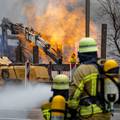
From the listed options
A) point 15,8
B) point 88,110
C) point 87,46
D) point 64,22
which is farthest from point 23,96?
point 15,8

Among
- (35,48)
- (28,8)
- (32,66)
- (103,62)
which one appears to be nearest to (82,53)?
(103,62)

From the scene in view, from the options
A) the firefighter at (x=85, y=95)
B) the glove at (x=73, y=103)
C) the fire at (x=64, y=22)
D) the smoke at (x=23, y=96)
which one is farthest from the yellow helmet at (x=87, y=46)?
the fire at (x=64, y=22)

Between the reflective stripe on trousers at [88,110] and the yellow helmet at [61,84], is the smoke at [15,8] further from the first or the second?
the reflective stripe on trousers at [88,110]

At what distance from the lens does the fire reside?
3856 centimetres

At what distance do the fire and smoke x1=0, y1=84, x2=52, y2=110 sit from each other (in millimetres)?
16168

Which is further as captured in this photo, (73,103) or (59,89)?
(59,89)

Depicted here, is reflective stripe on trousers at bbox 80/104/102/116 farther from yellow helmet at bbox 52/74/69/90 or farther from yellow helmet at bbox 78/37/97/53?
yellow helmet at bbox 78/37/97/53

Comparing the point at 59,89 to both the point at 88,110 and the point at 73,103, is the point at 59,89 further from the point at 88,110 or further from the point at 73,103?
the point at 88,110

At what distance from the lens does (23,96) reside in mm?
20500

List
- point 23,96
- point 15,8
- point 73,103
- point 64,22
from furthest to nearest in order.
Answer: point 15,8 < point 64,22 < point 23,96 < point 73,103

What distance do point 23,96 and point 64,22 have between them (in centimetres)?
2022

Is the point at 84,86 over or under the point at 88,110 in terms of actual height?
over

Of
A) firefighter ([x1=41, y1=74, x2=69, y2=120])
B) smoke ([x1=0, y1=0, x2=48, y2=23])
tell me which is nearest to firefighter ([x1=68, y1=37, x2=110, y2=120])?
firefighter ([x1=41, y1=74, x2=69, y2=120])

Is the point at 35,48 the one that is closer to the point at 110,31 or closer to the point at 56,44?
the point at 56,44
